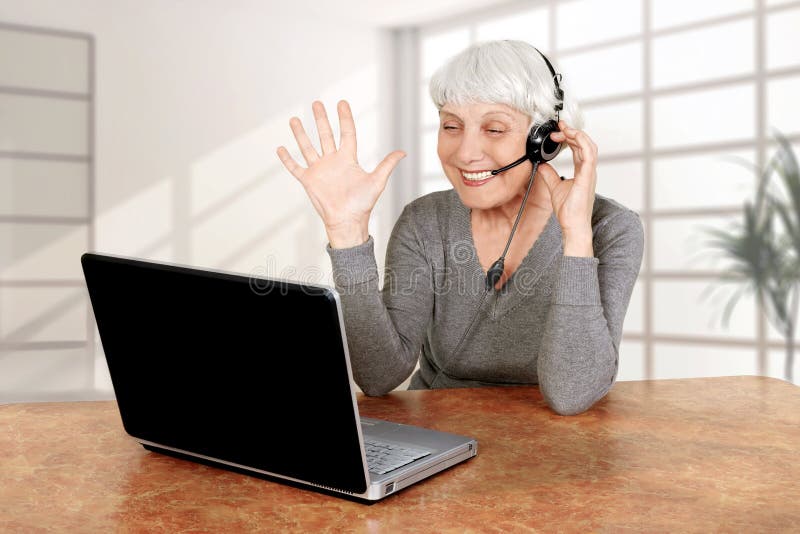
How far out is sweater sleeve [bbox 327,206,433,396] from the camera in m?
1.30

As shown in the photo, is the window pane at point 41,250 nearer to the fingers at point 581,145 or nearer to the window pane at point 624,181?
the window pane at point 624,181

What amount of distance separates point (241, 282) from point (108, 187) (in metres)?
4.15

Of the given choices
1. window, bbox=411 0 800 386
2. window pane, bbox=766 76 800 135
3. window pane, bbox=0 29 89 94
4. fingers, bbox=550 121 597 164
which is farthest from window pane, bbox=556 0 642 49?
fingers, bbox=550 121 597 164

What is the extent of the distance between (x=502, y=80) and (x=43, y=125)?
3618mm

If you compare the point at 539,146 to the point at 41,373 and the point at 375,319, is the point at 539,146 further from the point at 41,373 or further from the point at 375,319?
the point at 41,373

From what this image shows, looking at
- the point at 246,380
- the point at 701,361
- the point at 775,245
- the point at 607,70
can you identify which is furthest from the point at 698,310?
the point at 246,380

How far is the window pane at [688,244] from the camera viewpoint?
3.89 m

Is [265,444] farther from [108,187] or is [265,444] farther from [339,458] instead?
[108,187]

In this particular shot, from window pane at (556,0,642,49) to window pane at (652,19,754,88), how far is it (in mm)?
231

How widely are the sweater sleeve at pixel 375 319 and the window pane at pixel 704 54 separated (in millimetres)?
3094

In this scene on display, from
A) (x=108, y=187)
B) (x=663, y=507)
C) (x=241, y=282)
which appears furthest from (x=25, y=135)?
(x=663, y=507)

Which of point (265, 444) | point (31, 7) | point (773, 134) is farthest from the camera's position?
point (31, 7)

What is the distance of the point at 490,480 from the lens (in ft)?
2.57

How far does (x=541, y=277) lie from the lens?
162cm
